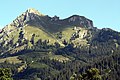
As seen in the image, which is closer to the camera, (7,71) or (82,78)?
(82,78)

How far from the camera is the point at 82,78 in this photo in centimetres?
6875

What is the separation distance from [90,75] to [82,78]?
2277mm

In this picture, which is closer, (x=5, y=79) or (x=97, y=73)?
(x=97, y=73)

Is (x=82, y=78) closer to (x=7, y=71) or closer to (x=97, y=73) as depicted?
(x=97, y=73)

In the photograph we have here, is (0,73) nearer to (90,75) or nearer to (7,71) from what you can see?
(7,71)

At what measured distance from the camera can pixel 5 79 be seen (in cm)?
8312

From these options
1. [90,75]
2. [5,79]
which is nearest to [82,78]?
[90,75]

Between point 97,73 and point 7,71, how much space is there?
87.7 ft

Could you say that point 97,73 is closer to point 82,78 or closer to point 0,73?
point 82,78

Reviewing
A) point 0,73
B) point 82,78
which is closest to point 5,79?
point 0,73

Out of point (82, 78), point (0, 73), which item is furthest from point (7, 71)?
point (82, 78)

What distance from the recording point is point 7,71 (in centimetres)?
8438

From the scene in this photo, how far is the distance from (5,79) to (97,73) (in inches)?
1033

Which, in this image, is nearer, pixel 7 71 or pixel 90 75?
pixel 90 75
